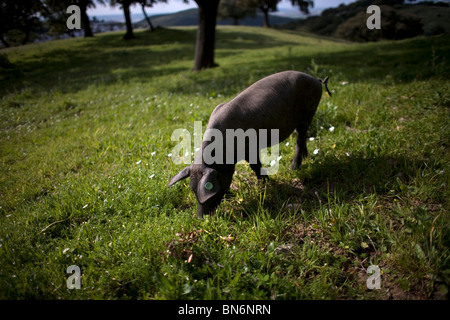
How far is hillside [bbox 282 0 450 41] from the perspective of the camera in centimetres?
731

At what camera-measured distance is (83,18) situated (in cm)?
2544

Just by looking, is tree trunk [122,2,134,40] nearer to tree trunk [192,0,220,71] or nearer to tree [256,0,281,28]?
tree trunk [192,0,220,71]

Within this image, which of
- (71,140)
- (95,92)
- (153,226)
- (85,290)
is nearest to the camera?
(85,290)

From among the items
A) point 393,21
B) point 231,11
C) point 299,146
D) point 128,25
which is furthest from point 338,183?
point 231,11

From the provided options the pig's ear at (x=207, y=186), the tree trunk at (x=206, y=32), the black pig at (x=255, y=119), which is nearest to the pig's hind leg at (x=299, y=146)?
the black pig at (x=255, y=119)

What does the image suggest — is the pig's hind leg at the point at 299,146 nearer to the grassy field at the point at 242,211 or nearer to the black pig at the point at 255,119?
the black pig at the point at 255,119

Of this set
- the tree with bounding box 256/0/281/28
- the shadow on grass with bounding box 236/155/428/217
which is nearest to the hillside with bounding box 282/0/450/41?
the shadow on grass with bounding box 236/155/428/217

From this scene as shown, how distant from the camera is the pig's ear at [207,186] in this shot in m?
2.59

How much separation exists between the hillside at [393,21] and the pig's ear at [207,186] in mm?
4456

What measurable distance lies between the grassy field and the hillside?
2.25 m
